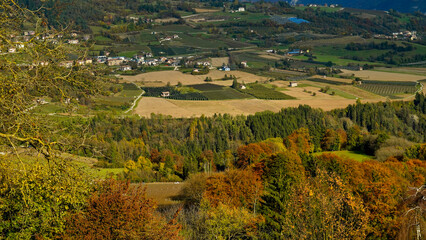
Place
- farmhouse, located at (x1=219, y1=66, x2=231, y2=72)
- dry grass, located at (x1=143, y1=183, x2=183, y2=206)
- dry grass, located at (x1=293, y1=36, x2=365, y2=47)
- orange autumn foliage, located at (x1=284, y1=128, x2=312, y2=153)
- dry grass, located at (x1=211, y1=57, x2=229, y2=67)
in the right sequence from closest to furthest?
dry grass, located at (x1=143, y1=183, x2=183, y2=206) < orange autumn foliage, located at (x1=284, y1=128, x2=312, y2=153) < farmhouse, located at (x1=219, y1=66, x2=231, y2=72) < dry grass, located at (x1=211, y1=57, x2=229, y2=67) < dry grass, located at (x1=293, y1=36, x2=365, y2=47)

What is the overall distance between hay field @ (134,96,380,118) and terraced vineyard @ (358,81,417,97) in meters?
9.09

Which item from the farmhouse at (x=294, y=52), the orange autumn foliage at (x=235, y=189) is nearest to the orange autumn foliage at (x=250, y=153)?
the orange autumn foliage at (x=235, y=189)

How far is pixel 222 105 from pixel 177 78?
95.2ft

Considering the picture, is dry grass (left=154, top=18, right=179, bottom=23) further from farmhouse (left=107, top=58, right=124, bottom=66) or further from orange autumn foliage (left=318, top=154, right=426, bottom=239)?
orange autumn foliage (left=318, top=154, right=426, bottom=239)

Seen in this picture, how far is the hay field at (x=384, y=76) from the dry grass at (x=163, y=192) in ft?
246

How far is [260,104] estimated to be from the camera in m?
81.5

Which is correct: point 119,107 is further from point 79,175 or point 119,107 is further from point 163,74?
point 79,175

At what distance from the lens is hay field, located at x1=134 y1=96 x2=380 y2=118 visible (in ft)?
242

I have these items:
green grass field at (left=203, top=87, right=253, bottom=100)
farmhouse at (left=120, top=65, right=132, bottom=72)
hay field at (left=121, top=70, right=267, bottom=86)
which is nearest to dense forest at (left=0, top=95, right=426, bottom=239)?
green grass field at (left=203, top=87, right=253, bottom=100)

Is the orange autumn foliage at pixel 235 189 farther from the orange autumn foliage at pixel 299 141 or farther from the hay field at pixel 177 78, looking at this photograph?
the hay field at pixel 177 78

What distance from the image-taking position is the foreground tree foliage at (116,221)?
50.4ft

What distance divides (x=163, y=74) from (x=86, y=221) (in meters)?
96.6

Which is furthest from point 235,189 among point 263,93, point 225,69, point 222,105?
point 225,69

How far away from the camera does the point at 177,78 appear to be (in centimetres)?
10600
